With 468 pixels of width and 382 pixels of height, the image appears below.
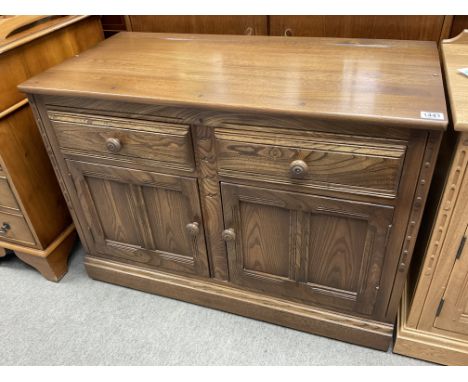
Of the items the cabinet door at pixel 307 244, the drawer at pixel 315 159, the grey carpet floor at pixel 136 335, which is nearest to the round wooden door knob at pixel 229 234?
the cabinet door at pixel 307 244

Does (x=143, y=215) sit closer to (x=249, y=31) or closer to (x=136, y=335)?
(x=136, y=335)

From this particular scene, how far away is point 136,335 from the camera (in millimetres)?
1299

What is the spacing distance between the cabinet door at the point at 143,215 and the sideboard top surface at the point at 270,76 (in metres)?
0.24

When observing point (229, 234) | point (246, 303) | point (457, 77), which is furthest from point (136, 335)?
point (457, 77)

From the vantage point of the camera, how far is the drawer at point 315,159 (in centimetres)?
87

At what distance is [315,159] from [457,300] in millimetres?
546

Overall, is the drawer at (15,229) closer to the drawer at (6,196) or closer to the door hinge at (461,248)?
the drawer at (6,196)

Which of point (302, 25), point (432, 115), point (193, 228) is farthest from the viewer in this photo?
point (302, 25)

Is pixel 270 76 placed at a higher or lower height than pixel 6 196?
higher

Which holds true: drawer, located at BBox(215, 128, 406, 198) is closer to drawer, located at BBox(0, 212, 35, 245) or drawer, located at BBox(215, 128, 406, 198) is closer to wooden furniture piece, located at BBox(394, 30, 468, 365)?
wooden furniture piece, located at BBox(394, 30, 468, 365)

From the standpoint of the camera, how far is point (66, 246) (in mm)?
1528

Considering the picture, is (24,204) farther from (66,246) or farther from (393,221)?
(393,221)

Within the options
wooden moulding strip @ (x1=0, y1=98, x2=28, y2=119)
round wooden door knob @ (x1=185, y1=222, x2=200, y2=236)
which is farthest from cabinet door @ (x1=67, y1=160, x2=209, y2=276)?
wooden moulding strip @ (x1=0, y1=98, x2=28, y2=119)

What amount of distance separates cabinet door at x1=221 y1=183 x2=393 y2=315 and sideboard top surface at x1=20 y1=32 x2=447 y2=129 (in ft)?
0.76
